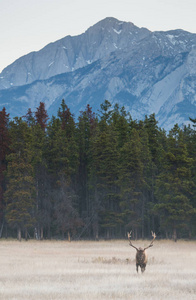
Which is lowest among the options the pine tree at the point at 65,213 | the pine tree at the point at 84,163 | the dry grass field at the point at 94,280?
the dry grass field at the point at 94,280

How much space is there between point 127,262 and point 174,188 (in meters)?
25.3

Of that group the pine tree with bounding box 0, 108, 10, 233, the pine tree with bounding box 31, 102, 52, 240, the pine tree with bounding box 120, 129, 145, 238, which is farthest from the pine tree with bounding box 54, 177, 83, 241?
the pine tree with bounding box 0, 108, 10, 233

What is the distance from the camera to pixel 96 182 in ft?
212

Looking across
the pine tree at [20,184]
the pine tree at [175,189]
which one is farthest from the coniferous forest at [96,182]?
the pine tree at [175,189]

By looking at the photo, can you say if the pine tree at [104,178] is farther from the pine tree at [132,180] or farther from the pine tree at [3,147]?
the pine tree at [3,147]

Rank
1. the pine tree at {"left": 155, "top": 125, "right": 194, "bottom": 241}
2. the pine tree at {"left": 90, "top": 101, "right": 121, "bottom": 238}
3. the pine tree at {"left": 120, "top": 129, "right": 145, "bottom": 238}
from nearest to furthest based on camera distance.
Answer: the pine tree at {"left": 155, "top": 125, "right": 194, "bottom": 241}, the pine tree at {"left": 120, "top": 129, "right": 145, "bottom": 238}, the pine tree at {"left": 90, "top": 101, "right": 121, "bottom": 238}

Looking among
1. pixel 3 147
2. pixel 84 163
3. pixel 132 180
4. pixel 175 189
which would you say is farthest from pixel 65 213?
pixel 175 189

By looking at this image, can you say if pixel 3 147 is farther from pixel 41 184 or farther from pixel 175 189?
pixel 175 189

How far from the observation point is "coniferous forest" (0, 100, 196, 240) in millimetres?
57656

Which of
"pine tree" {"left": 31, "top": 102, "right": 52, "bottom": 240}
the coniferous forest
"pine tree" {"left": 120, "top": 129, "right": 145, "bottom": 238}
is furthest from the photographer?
"pine tree" {"left": 31, "top": 102, "right": 52, "bottom": 240}

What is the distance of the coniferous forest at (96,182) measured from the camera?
189 feet

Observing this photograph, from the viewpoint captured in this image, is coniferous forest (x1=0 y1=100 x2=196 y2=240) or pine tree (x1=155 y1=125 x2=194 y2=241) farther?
coniferous forest (x1=0 y1=100 x2=196 y2=240)

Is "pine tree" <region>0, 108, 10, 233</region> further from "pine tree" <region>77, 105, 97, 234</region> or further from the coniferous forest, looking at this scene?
"pine tree" <region>77, 105, 97, 234</region>

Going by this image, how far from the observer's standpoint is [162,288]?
20562 millimetres
